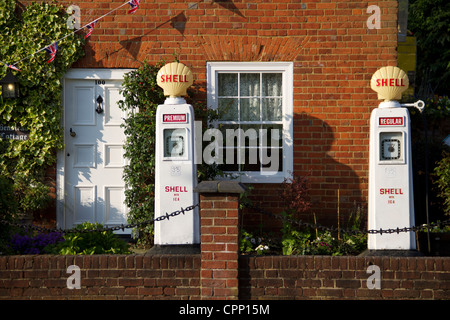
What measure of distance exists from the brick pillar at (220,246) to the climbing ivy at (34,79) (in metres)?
3.64

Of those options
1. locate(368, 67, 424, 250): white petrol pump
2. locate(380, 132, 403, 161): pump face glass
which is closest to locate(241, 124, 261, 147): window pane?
locate(368, 67, 424, 250): white petrol pump

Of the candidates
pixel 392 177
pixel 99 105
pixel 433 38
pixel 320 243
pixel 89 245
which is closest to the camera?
pixel 89 245

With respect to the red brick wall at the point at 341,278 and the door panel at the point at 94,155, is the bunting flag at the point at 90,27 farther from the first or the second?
the red brick wall at the point at 341,278

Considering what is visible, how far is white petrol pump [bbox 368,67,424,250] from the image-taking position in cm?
640

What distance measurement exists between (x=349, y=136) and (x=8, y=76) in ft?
16.0

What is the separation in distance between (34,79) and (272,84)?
11.2 feet

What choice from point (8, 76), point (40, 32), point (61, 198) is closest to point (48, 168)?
point (61, 198)

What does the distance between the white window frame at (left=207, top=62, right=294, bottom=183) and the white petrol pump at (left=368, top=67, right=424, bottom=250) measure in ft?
5.49

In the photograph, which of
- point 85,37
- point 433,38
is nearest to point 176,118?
point 85,37

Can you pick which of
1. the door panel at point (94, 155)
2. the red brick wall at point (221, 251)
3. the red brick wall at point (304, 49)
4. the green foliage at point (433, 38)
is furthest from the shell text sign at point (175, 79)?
the green foliage at point (433, 38)

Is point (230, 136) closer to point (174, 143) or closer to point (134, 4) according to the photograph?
point (174, 143)

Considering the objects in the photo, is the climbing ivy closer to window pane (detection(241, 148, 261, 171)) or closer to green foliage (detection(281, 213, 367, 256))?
window pane (detection(241, 148, 261, 171))

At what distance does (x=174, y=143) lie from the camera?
6.51 meters

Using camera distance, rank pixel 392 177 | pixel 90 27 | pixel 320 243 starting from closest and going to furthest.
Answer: pixel 392 177, pixel 320 243, pixel 90 27
